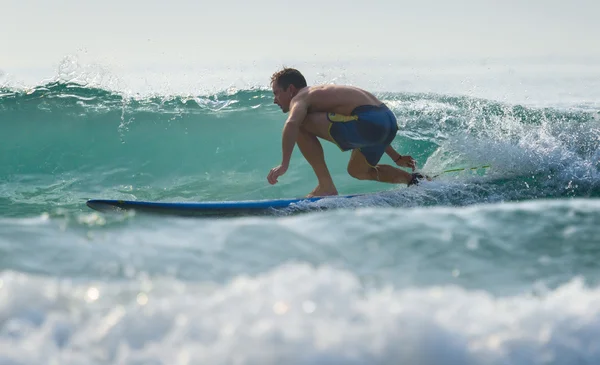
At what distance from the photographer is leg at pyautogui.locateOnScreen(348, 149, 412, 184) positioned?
580 cm

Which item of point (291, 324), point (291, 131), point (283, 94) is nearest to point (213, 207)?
point (291, 131)

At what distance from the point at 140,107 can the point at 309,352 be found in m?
7.59

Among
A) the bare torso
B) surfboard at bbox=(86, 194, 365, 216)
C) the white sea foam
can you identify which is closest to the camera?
the white sea foam

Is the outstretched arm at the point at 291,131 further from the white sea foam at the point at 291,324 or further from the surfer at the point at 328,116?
the white sea foam at the point at 291,324

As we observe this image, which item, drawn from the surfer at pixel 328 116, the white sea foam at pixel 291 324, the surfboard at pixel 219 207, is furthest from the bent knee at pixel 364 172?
the white sea foam at pixel 291 324

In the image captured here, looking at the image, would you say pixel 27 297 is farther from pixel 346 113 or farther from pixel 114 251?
pixel 346 113

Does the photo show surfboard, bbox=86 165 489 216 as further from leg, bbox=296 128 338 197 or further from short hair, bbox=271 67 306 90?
short hair, bbox=271 67 306 90

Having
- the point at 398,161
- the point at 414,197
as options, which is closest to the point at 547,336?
the point at 414,197

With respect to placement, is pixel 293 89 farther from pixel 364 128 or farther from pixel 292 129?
pixel 364 128

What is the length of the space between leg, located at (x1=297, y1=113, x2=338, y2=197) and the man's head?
24cm

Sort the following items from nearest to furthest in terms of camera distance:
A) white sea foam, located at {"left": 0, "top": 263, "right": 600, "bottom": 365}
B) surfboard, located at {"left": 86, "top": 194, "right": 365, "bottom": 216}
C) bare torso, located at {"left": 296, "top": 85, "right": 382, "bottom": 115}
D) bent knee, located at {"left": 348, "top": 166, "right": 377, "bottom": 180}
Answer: white sea foam, located at {"left": 0, "top": 263, "right": 600, "bottom": 365} < surfboard, located at {"left": 86, "top": 194, "right": 365, "bottom": 216} < bare torso, located at {"left": 296, "top": 85, "right": 382, "bottom": 115} < bent knee, located at {"left": 348, "top": 166, "right": 377, "bottom": 180}

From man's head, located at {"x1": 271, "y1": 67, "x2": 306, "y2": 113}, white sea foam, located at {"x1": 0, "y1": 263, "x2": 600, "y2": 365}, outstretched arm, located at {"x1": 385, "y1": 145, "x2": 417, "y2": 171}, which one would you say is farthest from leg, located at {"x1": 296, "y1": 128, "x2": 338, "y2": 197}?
white sea foam, located at {"x1": 0, "y1": 263, "x2": 600, "y2": 365}

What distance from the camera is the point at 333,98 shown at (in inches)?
213

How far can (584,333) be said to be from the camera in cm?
240
